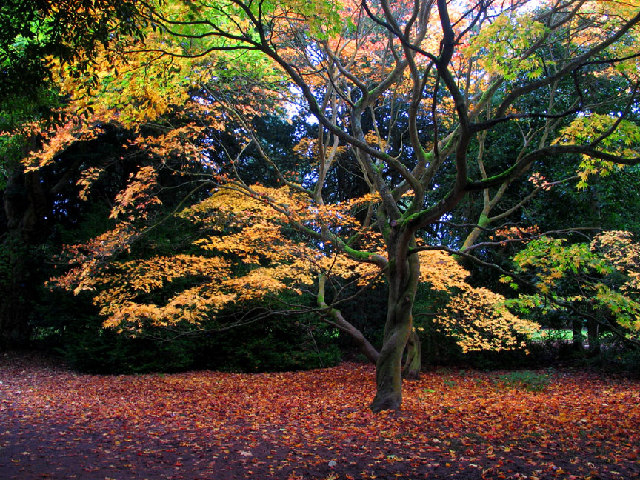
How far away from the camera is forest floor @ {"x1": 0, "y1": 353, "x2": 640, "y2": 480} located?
4.07 meters

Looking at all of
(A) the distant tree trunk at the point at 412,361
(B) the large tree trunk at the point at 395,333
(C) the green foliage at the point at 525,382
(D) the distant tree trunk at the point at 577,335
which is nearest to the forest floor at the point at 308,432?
(C) the green foliage at the point at 525,382

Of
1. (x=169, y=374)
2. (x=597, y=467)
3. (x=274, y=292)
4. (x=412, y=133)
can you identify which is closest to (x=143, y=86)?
(x=412, y=133)

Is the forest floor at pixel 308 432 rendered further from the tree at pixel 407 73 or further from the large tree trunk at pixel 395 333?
the tree at pixel 407 73

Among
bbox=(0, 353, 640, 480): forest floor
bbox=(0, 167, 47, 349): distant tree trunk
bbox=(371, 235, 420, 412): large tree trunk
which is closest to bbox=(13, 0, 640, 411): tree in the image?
bbox=(371, 235, 420, 412): large tree trunk

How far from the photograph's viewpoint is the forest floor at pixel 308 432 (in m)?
4.07

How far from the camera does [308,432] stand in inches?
219

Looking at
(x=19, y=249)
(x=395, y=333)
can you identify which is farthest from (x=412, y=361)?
(x=19, y=249)

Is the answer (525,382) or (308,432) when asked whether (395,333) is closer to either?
(308,432)

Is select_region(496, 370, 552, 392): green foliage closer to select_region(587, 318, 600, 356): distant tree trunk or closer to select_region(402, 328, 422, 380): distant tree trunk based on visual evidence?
select_region(402, 328, 422, 380): distant tree trunk

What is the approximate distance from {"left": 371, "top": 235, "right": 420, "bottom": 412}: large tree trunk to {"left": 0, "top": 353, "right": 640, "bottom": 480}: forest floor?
296 millimetres

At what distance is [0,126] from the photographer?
7.62 meters

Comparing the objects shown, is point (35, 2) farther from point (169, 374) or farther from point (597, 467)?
point (169, 374)

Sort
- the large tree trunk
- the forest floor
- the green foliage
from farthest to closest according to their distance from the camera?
1. the green foliage
2. the large tree trunk
3. the forest floor

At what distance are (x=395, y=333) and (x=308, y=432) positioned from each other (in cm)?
169
